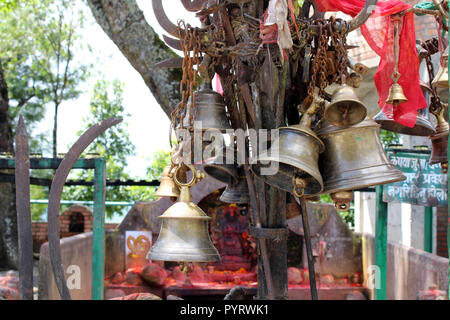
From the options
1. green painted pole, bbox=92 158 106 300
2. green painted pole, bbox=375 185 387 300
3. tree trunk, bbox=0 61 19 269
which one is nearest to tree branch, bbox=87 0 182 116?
green painted pole, bbox=92 158 106 300

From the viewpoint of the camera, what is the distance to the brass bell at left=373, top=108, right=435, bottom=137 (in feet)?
10.4

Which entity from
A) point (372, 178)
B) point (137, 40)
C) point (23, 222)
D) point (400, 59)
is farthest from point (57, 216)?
point (137, 40)

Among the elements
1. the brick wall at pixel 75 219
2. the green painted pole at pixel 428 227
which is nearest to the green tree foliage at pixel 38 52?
the brick wall at pixel 75 219

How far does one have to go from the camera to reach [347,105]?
2.40 metres

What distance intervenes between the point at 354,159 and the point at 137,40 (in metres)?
4.11

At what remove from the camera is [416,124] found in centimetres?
329

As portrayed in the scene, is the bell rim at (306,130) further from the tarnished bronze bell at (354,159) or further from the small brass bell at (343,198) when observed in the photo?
the small brass bell at (343,198)

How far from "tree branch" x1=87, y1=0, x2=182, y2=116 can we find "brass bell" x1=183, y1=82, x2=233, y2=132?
9.60 ft

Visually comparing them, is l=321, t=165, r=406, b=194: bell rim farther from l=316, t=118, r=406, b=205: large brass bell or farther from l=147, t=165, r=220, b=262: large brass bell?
l=147, t=165, r=220, b=262: large brass bell

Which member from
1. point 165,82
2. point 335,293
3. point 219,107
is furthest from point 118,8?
point 335,293

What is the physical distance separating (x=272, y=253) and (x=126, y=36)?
12.8 ft

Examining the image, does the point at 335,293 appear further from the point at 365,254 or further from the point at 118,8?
the point at 118,8

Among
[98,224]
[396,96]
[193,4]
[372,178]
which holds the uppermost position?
[193,4]

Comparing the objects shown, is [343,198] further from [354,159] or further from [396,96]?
[396,96]
